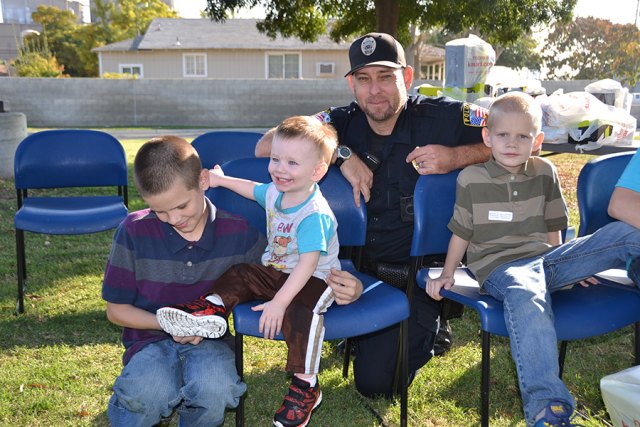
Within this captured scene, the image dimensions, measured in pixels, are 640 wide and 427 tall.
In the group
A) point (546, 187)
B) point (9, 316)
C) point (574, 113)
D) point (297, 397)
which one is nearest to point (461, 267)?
point (546, 187)

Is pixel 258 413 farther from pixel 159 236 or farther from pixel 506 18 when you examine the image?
pixel 506 18

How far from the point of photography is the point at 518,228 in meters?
2.87

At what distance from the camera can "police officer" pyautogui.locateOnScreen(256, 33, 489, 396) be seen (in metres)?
3.29

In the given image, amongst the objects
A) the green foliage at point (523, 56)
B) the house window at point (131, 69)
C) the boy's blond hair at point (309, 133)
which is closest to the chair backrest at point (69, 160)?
the boy's blond hair at point (309, 133)

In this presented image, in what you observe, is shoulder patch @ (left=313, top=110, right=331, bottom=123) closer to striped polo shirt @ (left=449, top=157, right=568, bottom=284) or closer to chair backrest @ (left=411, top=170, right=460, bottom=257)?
chair backrest @ (left=411, top=170, right=460, bottom=257)

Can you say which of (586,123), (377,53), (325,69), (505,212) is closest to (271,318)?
(505,212)

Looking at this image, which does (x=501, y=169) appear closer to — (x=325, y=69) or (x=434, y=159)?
(x=434, y=159)

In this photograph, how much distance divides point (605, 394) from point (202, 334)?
54.8 inches

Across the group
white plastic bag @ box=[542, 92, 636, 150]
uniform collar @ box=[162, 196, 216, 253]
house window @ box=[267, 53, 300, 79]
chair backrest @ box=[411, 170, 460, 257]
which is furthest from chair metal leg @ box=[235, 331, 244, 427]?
house window @ box=[267, 53, 300, 79]

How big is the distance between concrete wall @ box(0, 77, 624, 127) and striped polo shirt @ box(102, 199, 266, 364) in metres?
17.5

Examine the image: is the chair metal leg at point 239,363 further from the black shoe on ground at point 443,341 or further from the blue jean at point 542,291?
the black shoe on ground at point 443,341

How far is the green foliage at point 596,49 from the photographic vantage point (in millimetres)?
35875

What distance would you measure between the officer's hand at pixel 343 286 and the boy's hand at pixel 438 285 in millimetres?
398

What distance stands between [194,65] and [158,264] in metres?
31.9
